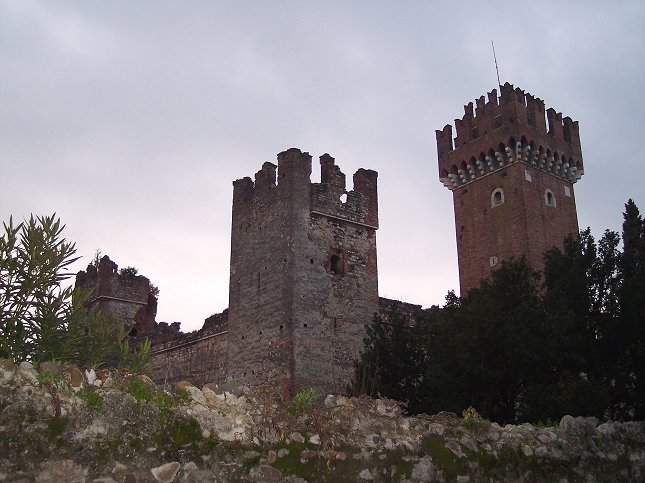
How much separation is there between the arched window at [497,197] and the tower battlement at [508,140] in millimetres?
927

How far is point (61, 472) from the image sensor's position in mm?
4957

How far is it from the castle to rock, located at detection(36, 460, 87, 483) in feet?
42.2

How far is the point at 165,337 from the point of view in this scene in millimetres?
24781

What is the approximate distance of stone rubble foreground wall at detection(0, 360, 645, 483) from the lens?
16.6ft

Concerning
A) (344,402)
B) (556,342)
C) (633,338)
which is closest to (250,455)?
(344,402)

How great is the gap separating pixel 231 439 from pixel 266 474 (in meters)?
0.40

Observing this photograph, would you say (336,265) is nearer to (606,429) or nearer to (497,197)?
(497,197)

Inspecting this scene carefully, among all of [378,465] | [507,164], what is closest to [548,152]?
[507,164]

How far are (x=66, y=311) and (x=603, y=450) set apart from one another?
655 cm

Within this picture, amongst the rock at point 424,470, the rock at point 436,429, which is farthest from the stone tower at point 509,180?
the rock at point 424,470

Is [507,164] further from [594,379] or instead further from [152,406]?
[152,406]

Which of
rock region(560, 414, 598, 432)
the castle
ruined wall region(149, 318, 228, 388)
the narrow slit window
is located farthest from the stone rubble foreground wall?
ruined wall region(149, 318, 228, 388)

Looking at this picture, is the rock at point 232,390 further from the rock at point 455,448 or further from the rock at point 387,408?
the rock at point 455,448

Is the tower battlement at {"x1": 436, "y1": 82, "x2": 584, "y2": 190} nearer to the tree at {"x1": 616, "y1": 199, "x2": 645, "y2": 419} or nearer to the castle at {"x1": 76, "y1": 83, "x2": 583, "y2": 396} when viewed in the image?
the castle at {"x1": 76, "y1": 83, "x2": 583, "y2": 396}
